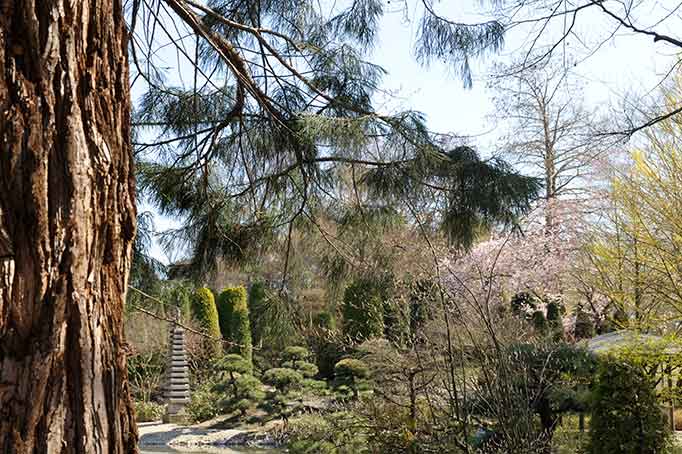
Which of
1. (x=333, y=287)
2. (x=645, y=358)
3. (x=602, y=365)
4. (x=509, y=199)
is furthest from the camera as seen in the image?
(x=645, y=358)

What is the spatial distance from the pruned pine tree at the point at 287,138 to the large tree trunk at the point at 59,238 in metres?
1.44

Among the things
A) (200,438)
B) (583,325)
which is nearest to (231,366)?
(200,438)

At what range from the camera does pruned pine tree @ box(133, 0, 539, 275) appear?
338cm

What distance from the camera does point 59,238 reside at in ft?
5.20

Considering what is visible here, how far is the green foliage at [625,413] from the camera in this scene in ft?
16.6

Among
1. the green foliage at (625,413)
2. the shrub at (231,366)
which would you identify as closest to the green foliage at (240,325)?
the shrub at (231,366)

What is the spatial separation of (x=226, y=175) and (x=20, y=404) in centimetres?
271

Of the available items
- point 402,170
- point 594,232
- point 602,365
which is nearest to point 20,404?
point 402,170

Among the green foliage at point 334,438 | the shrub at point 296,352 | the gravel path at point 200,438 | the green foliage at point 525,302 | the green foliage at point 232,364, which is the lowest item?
the gravel path at point 200,438

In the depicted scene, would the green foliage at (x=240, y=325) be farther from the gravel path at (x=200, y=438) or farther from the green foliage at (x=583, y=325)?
the green foliage at (x=583, y=325)

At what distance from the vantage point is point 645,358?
5.79m

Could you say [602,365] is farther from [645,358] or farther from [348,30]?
[348,30]

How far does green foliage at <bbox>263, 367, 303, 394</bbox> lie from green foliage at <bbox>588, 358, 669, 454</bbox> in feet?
16.5

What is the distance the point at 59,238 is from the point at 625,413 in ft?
14.7
